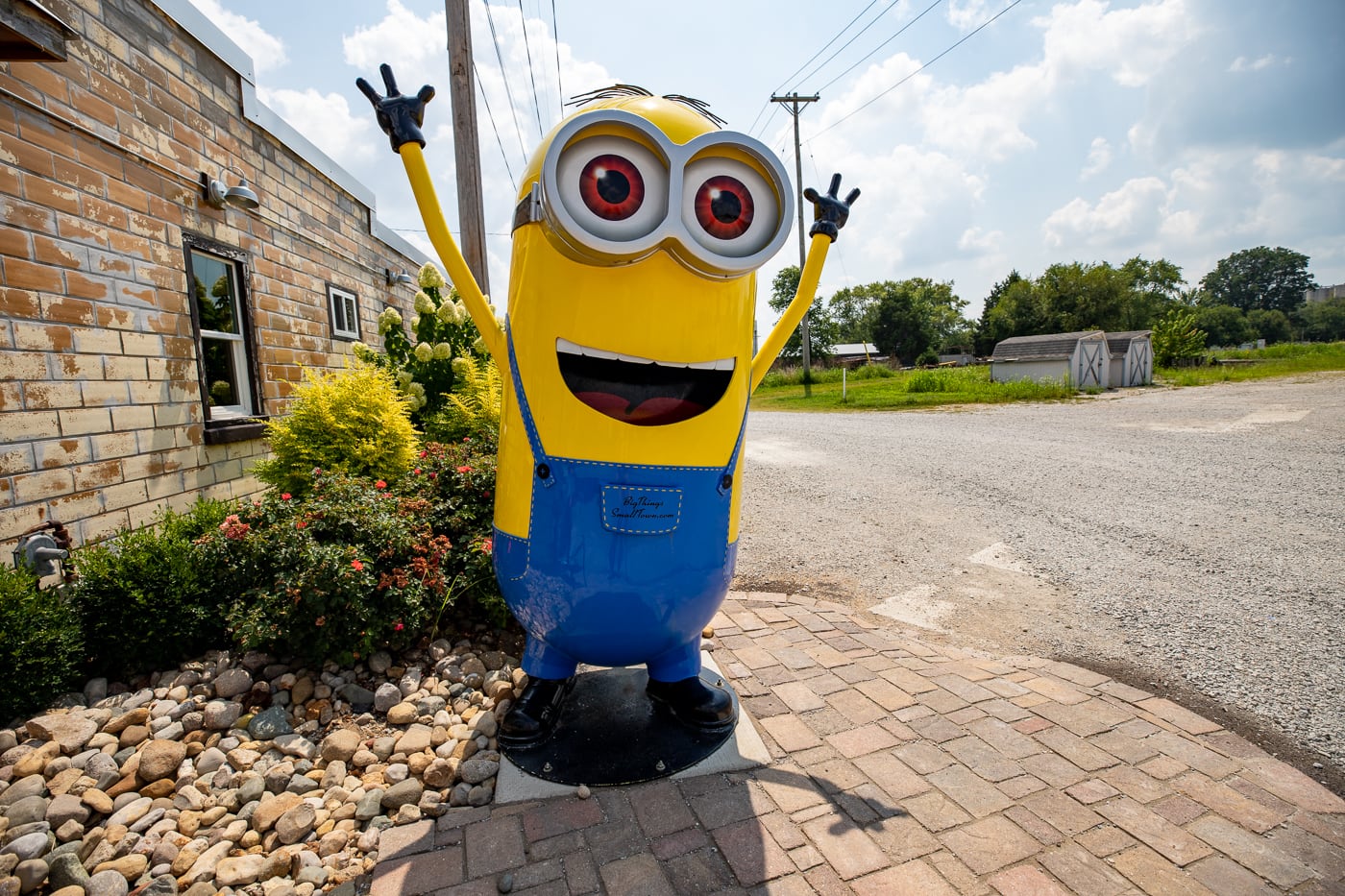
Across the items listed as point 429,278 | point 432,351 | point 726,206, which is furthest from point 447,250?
point 429,278

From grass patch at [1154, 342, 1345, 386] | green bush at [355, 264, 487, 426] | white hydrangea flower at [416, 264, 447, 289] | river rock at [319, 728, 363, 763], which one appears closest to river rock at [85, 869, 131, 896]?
river rock at [319, 728, 363, 763]

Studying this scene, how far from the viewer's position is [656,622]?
2145mm

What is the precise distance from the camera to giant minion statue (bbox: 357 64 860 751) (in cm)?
185

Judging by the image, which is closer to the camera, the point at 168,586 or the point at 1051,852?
the point at 1051,852

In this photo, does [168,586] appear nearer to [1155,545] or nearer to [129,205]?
[129,205]

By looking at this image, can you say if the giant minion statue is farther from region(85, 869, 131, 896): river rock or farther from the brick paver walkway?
region(85, 869, 131, 896): river rock

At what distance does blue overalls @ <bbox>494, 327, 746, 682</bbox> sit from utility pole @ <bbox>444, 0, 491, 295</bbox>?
4.27m

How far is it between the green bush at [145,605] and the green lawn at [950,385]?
54.4 ft

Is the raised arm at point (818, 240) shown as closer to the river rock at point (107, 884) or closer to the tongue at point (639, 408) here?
the tongue at point (639, 408)

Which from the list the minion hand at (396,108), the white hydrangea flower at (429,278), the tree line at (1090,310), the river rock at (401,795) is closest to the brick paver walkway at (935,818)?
the river rock at (401,795)

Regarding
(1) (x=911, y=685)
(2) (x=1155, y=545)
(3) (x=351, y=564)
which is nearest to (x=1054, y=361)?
(2) (x=1155, y=545)

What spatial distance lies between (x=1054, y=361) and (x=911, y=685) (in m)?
21.8

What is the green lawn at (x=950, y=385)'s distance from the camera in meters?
18.3

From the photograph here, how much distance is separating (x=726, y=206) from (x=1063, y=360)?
73.9 feet
